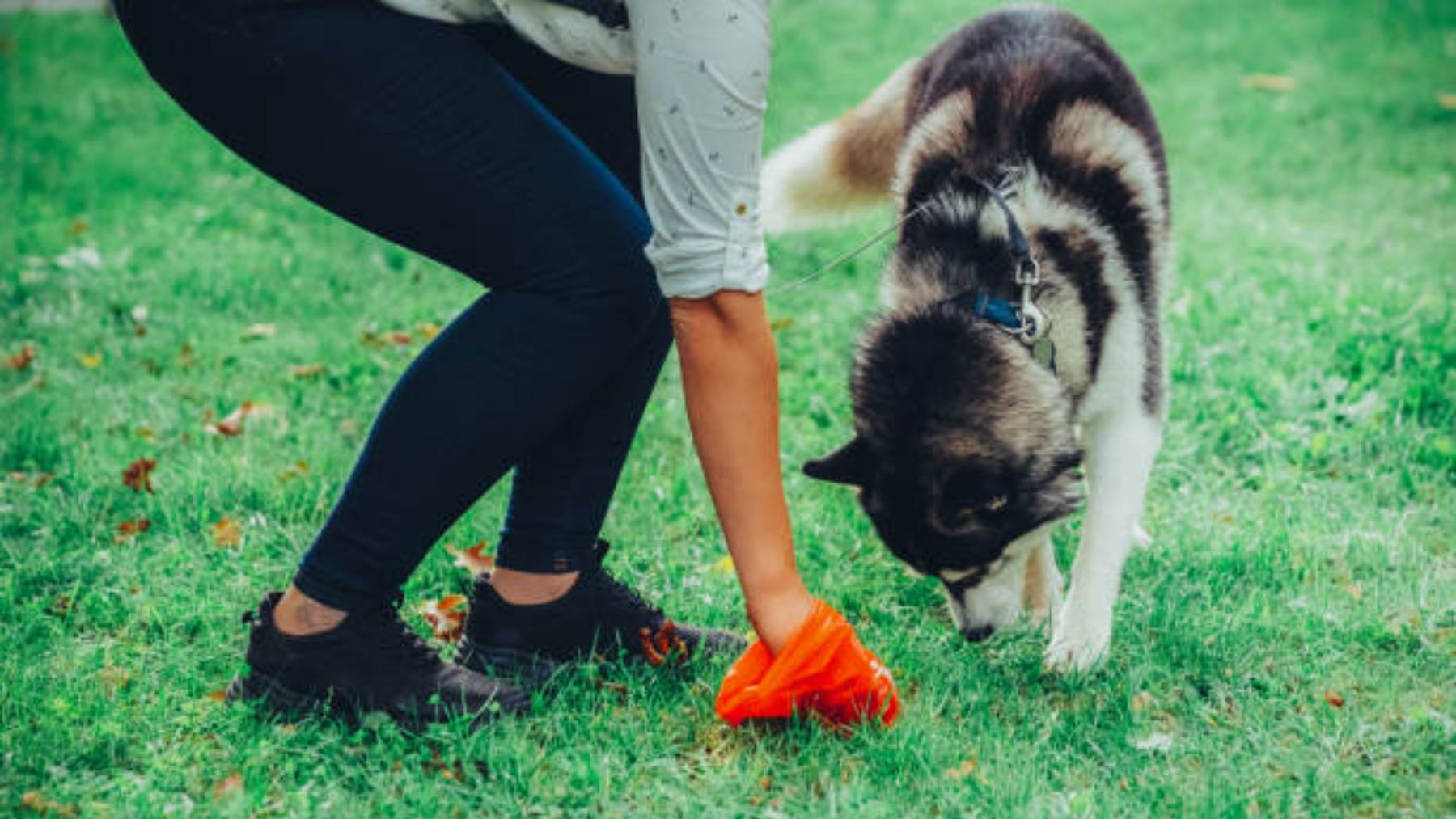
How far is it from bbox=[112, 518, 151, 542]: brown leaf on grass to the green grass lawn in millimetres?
24

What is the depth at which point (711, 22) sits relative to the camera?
1.74m

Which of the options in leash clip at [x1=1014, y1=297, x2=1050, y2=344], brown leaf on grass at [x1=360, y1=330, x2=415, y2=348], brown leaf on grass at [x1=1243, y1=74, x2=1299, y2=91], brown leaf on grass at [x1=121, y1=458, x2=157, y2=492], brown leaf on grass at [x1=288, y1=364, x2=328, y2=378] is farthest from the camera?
brown leaf on grass at [x1=1243, y1=74, x2=1299, y2=91]

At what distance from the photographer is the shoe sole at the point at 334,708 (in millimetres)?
2338

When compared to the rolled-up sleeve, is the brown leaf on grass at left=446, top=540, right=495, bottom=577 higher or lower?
lower

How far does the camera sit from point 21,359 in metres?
4.42

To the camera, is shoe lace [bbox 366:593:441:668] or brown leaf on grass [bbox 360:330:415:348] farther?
brown leaf on grass [bbox 360:330:415:348]

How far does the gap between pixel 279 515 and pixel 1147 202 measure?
2415mm

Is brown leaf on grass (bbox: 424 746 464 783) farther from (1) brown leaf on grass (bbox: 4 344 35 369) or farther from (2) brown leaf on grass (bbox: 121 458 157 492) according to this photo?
(1) brown leaf on grass (bbox: 4 344 35 369)

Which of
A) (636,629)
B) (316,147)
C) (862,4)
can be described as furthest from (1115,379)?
(862,4)

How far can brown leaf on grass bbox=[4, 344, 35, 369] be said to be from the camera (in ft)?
14.4

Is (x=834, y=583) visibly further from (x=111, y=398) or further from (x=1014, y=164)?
(x=111, y=398)

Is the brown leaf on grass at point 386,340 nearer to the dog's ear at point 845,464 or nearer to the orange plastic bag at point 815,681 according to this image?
the dog's ear at point 845,464

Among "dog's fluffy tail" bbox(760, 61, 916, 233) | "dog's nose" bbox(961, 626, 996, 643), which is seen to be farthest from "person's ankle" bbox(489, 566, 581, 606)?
"dog's fluffy tail" bbox(760, 61, 916, 233)

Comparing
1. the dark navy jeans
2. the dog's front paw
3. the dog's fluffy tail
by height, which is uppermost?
the dark navy jeans
